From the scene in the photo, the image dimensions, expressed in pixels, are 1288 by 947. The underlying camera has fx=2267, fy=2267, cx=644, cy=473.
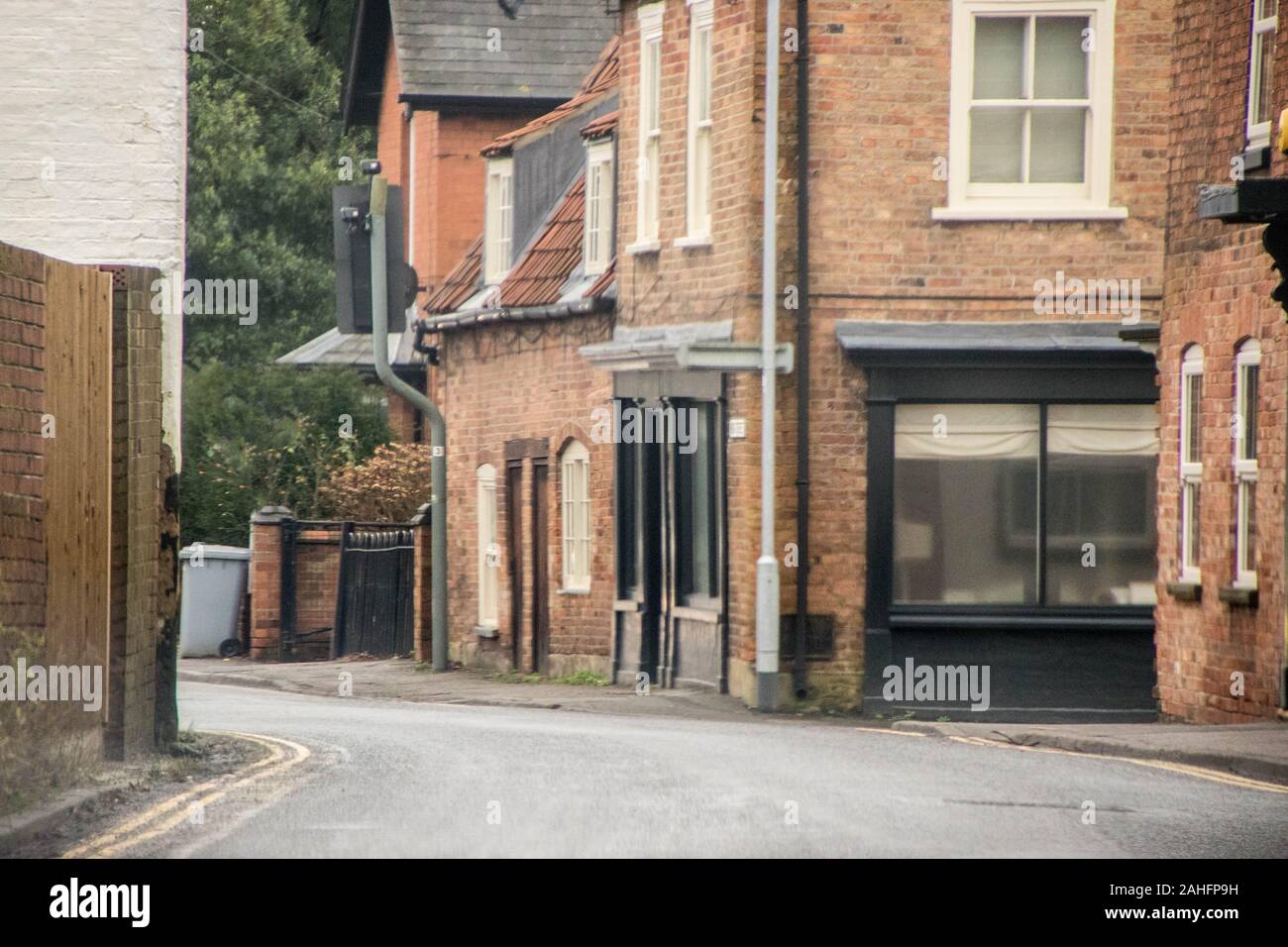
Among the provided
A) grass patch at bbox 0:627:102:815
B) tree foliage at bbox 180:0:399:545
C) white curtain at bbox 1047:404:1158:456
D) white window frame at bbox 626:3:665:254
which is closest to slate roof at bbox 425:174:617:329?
white window frame at bbox 626:3:665:254

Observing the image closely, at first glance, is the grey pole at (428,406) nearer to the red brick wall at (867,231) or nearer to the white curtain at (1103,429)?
the red brick wall at (867,231)

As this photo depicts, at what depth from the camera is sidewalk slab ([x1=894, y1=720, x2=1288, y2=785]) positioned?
13742 mm

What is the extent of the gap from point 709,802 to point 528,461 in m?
15.0

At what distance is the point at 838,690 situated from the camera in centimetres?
2031

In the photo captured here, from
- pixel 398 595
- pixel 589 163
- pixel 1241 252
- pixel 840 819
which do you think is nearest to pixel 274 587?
pixel 398 595

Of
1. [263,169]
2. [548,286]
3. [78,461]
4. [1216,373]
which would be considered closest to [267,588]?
[548,286]

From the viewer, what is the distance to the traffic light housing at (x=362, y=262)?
87.4 ft

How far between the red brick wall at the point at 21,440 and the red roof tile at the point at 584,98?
15224 millimetres

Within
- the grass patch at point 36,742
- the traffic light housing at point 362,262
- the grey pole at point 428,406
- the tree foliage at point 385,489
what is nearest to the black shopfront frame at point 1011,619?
the grey pole at point 428,406

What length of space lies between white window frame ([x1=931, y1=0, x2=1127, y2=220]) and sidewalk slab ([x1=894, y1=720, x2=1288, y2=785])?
5.14 metres

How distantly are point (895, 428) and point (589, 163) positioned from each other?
241 inches

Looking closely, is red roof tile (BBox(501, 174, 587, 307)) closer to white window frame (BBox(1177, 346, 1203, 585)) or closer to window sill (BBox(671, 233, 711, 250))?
window sill (BBox(671, 233, 711, 250))

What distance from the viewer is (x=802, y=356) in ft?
66.5

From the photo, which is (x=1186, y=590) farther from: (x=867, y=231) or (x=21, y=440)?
(x=21, y=440)
